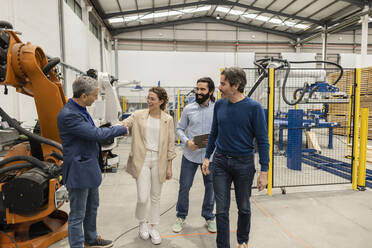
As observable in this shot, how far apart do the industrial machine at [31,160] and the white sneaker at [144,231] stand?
0.84 meters

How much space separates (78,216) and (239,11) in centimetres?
1435

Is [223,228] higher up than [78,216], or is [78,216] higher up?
[78,216]

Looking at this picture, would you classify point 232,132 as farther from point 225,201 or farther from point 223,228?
point 223,228

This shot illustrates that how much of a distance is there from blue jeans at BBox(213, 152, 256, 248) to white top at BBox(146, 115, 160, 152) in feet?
2.32

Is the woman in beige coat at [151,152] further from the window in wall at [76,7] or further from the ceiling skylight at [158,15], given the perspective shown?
the ceiling skylight at [158,15]

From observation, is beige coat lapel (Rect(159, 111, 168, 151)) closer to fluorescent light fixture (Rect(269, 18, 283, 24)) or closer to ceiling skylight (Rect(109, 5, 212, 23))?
ceiling skylight (Rect(109, 5, 212, 23))

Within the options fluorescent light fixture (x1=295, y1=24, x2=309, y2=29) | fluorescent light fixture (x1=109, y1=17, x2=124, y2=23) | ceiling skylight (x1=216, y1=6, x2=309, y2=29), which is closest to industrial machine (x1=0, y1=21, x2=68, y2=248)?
fluorescent light fixture (x1=109, y1=17, x2=124, y2=23)

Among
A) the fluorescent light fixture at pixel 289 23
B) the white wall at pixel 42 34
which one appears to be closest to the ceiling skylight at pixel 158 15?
the white wall at pixel 42 34

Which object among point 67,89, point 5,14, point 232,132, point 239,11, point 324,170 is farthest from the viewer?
point 239,11

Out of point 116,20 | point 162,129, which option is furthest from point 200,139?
point 116,20

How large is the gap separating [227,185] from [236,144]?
0.39 m

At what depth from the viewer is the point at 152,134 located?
2475 millimetres

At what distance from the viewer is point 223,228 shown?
2039mm

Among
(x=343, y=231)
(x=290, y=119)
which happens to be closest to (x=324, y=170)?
(x=290, y=119)
